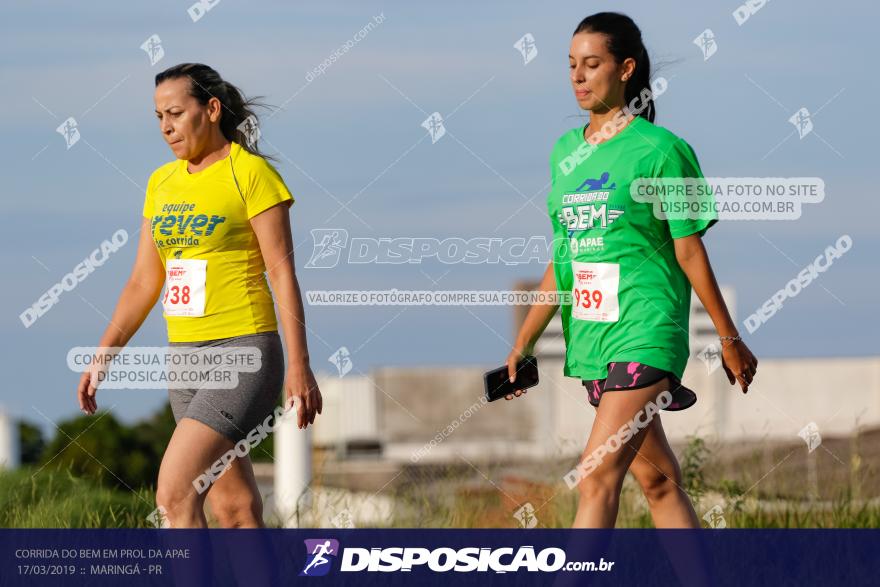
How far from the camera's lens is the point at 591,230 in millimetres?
4957

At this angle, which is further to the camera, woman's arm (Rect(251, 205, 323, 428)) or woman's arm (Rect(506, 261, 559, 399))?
woman's arm (Rect(506, 261, 559, 399))

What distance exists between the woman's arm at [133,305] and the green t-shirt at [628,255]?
1.56 meters

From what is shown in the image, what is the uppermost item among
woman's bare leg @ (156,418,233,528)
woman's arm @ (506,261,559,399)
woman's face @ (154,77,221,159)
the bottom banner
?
woman's face @ (154,77,221,159)

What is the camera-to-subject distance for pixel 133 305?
213 inches

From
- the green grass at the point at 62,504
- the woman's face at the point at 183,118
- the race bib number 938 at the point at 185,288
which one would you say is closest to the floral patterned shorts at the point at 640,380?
the race bib number 938 at the point at 185,288

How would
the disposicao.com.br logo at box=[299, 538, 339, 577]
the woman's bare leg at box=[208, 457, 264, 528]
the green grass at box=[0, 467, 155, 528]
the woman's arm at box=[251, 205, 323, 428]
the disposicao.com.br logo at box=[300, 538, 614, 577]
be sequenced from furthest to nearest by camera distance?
the green grass at box=[0, 467, 155, 528]
the disposicao.com.br logo at box=[299, 538, 339, 577]
the disposicao.com.br logo at box=[300, 538, 614, 577]
the woman's bare leg at box=[208, 457, 264, 528]
the woman's arm at box=[251, 205, 323, 428]

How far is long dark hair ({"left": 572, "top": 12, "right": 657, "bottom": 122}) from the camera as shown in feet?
16.4

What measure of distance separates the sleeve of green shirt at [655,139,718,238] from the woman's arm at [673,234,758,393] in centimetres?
4

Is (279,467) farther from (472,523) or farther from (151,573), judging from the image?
(151,573)

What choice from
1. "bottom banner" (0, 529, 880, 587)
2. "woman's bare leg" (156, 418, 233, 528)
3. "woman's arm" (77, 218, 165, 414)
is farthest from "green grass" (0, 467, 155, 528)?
"woman's bare leg" (156, 418, 233, 528)

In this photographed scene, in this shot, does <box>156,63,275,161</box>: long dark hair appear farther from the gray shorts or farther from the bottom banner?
the bottom banner

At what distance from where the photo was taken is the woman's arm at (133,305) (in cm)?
534

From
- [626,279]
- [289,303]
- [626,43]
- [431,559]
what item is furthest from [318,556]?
[626,43]

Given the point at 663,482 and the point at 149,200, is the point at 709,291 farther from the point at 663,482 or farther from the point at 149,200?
the point at 149,200
